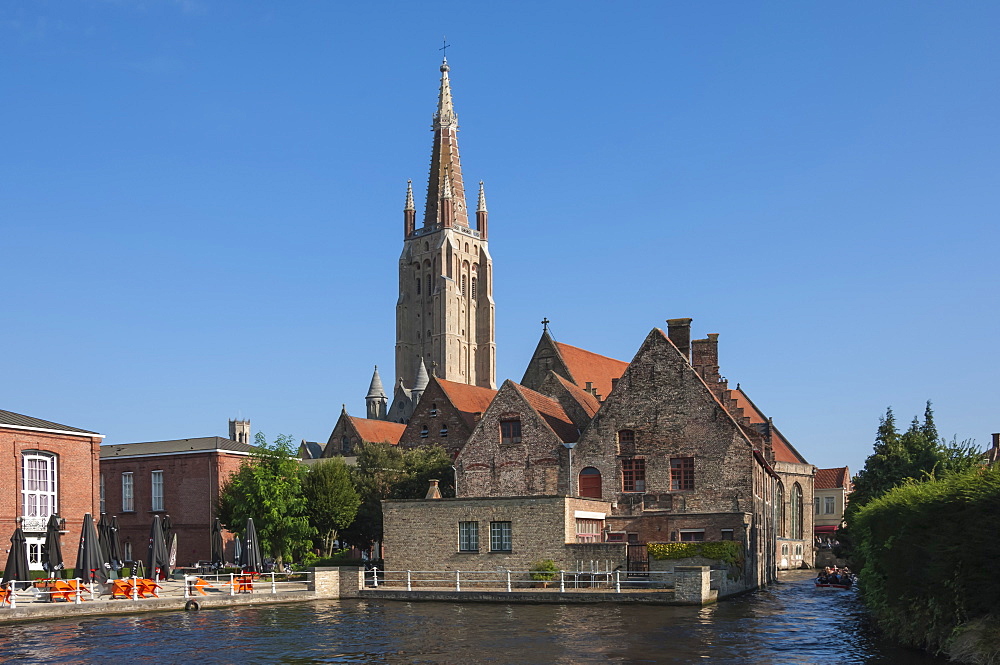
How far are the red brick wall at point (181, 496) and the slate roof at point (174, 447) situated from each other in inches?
24.3

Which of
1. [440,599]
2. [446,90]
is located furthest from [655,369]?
[446,90]

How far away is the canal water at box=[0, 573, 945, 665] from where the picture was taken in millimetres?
23734

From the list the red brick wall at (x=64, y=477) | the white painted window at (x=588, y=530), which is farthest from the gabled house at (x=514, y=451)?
the red brick wall at (x=64, y=477)

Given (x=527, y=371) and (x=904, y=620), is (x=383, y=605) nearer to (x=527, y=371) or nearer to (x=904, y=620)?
(x=904, y=620)

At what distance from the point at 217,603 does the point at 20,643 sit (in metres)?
10.4

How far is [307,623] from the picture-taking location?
3136 centimetres

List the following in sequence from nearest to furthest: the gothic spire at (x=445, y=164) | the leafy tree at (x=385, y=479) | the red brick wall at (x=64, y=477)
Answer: the red brick wall at (x=64, y=477) → the leafy tree at (x=385, y=479) → the gothic spire at (x=445, y=164)

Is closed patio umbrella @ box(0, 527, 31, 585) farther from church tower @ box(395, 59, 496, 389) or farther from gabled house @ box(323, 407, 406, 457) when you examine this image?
church tower @ box(395, 59, 496, 389)

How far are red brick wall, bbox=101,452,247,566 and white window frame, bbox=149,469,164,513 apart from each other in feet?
0.53

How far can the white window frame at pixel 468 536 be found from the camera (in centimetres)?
4375

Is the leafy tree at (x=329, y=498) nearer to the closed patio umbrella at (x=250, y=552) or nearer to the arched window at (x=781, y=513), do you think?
the closed patio umbrella at (x=250, y=552)

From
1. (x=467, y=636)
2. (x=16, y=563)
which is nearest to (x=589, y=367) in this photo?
(x=16, y=563)

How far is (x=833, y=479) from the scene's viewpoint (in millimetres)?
100250

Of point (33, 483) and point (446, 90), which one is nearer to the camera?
point (33, 483)
